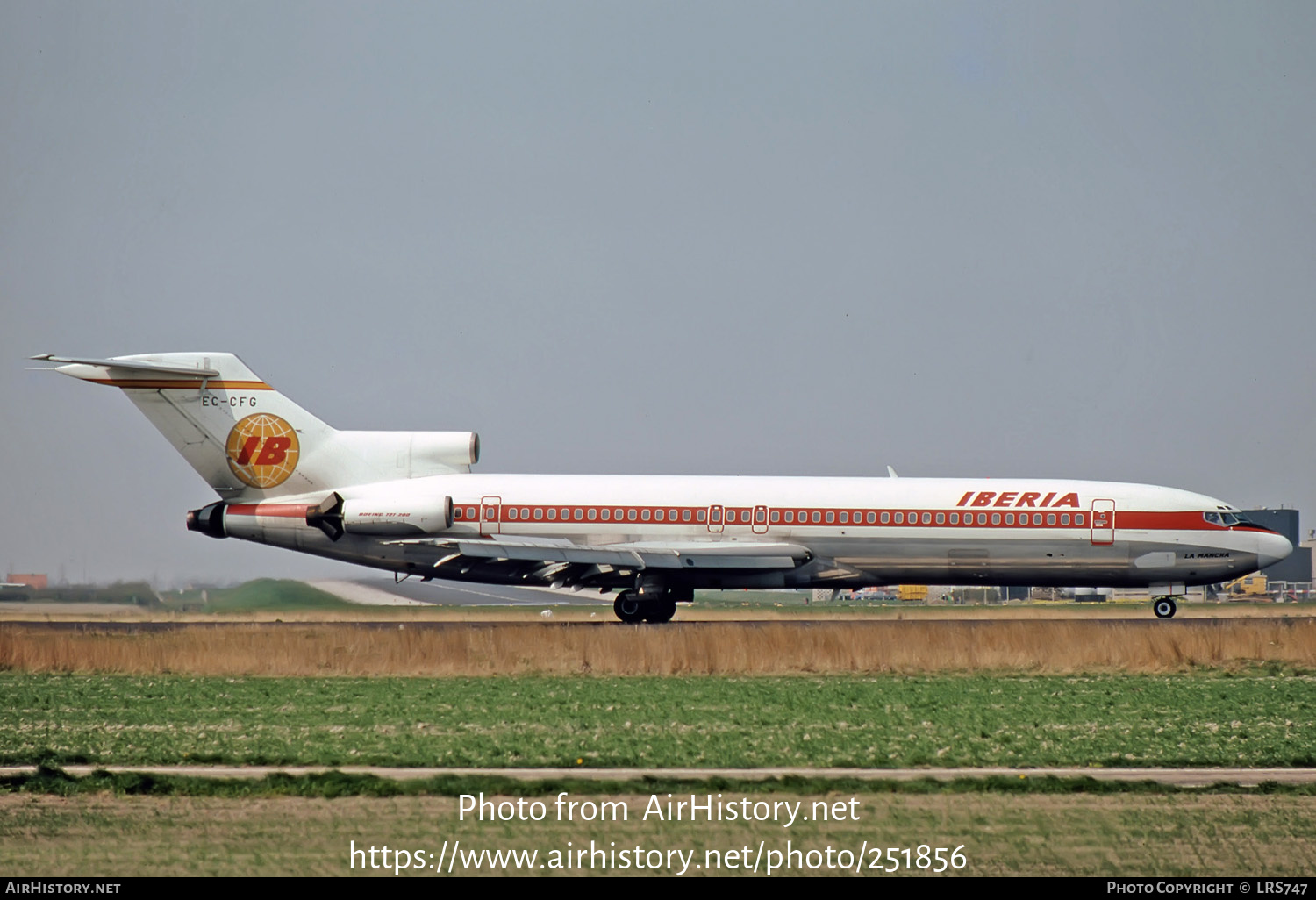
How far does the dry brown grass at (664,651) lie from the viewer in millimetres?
22047

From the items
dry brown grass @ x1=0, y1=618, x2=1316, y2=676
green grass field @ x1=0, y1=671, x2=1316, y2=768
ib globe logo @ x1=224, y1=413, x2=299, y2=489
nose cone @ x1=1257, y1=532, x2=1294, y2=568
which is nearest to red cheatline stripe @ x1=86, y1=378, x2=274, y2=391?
ib globe logo @ x1=224, y1=413, x2=299, y2=489

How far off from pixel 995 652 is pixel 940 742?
9.85 m

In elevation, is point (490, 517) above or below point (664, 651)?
above

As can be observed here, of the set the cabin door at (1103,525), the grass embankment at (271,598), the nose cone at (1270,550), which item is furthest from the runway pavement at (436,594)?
the nose cone at (1270,550)

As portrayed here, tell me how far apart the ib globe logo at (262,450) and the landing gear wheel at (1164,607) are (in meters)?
22.1

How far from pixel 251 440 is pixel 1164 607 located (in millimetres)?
Answer: 23465

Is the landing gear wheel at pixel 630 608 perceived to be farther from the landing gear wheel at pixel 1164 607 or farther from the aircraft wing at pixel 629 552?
the landing gear wheel at pixel 1164 607

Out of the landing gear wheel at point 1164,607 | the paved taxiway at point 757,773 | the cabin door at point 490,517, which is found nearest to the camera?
the paved taxiway at point 757,773

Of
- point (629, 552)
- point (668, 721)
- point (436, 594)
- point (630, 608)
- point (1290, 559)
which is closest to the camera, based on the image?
point (668, 721)

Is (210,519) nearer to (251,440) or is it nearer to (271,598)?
(251,440)

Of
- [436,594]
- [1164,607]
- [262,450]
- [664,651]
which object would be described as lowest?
[436,594]

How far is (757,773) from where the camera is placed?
1178 centimetres

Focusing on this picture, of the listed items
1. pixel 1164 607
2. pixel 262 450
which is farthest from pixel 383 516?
pixel 1164 607

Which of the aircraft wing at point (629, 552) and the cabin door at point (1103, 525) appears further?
the cabin door at point (1103, 525)
